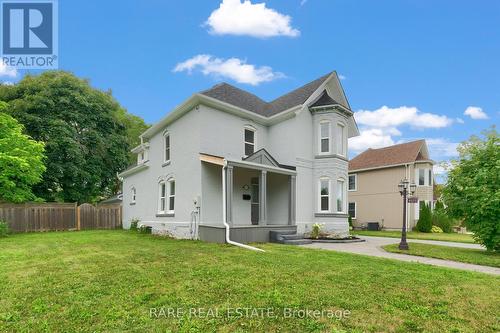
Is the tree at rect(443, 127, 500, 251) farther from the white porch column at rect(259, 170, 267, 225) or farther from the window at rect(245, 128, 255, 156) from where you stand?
the window at rect(245, 128, 255, 156)

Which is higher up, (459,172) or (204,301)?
(459,172)

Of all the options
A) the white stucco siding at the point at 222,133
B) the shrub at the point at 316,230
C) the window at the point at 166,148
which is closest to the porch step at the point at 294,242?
the shrub at the point at 316,230

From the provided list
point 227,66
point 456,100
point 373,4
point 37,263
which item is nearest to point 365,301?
point 37,263

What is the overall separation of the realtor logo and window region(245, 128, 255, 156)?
32.8 feet

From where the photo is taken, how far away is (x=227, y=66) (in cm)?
2308

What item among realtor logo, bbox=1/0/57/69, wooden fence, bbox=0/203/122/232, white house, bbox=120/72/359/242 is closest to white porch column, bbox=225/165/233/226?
white house, bbox=120/72/359/242

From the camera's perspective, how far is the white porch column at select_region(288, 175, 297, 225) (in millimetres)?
14016

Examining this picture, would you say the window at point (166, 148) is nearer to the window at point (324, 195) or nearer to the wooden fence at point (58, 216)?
the wooden fence at point (58, 216)

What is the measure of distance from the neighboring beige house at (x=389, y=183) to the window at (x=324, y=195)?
12.0 metres

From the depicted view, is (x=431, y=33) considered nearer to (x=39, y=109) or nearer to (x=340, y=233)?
(x=340, y=233)

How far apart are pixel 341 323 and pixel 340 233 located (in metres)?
11.8

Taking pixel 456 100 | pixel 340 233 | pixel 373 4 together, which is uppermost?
pixel 373 4

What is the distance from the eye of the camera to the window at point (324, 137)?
1542 cm

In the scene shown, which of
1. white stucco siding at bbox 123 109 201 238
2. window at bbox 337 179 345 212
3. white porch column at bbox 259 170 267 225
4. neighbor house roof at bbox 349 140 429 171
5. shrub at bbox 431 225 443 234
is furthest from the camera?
neighbor house roof at bbox 349 140 429 171
